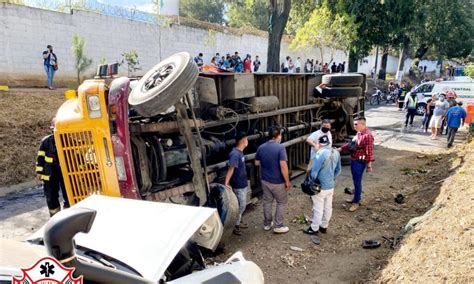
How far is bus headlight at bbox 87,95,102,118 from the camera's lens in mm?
4033

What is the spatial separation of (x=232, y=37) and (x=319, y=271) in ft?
66.6

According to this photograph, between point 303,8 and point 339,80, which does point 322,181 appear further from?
point 303,8

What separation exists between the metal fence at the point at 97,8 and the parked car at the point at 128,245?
14237 mm

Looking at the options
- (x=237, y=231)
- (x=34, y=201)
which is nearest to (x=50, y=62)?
(x=34, y=201)

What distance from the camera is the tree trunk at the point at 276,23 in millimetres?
14820

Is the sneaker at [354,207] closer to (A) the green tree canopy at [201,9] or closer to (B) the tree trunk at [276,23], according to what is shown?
(B) the tree trunk at [276,23]

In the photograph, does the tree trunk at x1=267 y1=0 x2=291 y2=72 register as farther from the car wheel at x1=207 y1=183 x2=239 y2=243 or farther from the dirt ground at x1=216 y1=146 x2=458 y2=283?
the car wheel at x1=207 y1=183 x2=239 y2=243

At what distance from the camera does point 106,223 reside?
2.54 m

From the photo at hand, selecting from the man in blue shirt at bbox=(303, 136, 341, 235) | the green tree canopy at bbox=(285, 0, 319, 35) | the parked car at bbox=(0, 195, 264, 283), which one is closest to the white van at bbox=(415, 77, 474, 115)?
the green tree canopy at bbox=(285, 0, 319, 35)

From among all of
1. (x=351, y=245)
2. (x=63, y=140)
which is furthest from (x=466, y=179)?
(x=63, y=140)

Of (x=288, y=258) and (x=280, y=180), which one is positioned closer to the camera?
(x=288, y=258)

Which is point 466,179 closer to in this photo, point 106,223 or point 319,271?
point 319,271

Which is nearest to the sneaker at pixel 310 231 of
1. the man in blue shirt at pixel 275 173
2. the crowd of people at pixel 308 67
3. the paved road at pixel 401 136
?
the man in blue shirt at pixel 275 173

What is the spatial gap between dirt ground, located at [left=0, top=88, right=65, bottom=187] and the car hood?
5.88 m
